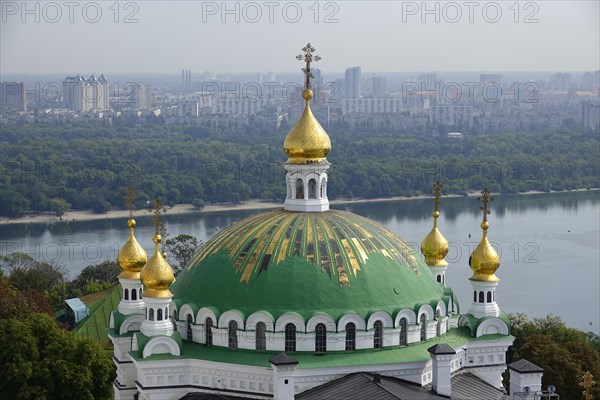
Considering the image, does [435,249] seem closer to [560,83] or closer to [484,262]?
[484,262]

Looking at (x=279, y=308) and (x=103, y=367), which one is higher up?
(x=279, y=308)

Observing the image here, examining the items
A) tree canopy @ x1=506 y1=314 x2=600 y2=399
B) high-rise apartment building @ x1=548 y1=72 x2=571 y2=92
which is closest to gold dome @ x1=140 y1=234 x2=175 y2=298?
tree canopy @ x1=506 y1=314 x2=600 y2=399

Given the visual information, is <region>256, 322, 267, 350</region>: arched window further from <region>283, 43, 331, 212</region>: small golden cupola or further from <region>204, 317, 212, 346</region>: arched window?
<region>283, 43, 331, 212</region>: small golden cupola

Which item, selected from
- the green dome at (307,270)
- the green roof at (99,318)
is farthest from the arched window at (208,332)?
the green roof at (99,318)

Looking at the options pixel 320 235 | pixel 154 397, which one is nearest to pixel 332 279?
pixel 320 235

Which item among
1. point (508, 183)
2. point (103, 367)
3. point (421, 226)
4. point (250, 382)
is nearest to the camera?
point (250, 382)

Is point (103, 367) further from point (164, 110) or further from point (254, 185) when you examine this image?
point (164, 110)
